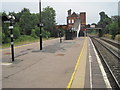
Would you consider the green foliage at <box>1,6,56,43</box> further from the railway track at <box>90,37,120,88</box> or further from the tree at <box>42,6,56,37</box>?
the railway track at <box>90,37,120,88</box>

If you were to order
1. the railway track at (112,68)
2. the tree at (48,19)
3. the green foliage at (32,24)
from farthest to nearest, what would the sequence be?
1. the tree at (48,19)
2. the green foliage at (32,24)
3. the railway track at (112,68)

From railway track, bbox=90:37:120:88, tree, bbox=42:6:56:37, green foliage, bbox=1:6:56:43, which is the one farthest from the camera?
tree, bbox=42:6:56:37

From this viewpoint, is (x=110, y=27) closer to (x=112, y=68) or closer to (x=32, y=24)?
(x=32, y=24)

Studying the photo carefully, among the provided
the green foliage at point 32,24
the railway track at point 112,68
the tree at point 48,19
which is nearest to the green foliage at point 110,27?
the green foliage at point 32,24

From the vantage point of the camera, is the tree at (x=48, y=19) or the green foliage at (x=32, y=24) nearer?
the green foliage at (x=32, y=24)

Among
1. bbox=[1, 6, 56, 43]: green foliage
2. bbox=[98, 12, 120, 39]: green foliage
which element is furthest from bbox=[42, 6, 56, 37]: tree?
bbox=[98, 12, 120, 39]: green foliage

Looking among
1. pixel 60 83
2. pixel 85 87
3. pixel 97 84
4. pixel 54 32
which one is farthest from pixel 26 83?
pixel 54 32

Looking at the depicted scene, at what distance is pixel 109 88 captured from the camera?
638cm

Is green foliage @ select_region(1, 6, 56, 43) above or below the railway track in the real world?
above

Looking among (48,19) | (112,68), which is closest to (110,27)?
(48,19)

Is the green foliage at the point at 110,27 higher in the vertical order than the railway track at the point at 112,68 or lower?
higher

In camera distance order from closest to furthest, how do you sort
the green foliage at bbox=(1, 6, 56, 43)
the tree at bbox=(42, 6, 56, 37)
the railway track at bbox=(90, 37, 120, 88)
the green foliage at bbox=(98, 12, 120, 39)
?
the railway track at bbox=(90, 37, 120, 88) → the green foliage at bbox=(1, 6, 56, 43) → the green foliage at bbox=(98, 12, 120, 39) → the tree at bbox=(42, 6, 56, 37)

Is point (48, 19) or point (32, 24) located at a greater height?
point (48, 19)

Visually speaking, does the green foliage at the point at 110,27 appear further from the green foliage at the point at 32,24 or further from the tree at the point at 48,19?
the tree at the point at 48,19
